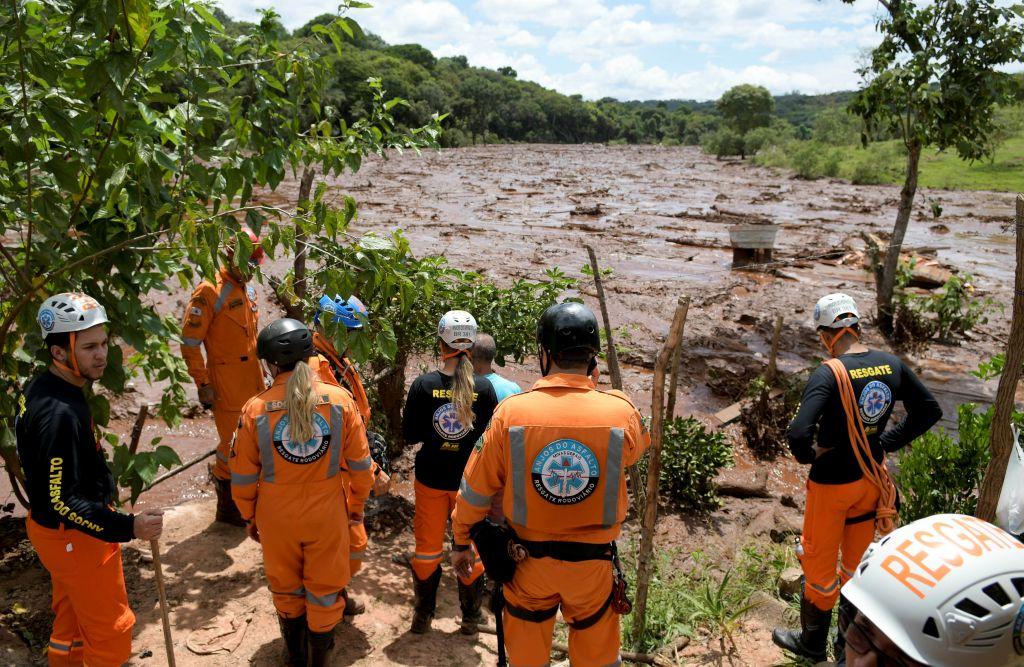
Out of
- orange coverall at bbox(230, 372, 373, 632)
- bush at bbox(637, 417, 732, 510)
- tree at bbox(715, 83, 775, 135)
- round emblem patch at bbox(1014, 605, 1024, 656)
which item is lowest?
bush at bbox(637, 417, 732, 510)

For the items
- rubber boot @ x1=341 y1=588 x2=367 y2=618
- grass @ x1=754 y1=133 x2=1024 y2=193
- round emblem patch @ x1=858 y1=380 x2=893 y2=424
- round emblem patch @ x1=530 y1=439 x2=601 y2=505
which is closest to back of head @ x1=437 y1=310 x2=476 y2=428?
round emblem patch @ x1=530 y1=439 x2=601 y2=505

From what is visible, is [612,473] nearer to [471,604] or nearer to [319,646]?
[319,646]

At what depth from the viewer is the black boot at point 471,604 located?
4.54 meters

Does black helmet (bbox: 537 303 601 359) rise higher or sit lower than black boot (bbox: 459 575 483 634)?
higher

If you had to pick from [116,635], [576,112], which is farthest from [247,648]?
[576,112]

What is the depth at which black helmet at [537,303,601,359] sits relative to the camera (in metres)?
3.01

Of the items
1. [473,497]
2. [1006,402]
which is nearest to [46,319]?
[473,497]

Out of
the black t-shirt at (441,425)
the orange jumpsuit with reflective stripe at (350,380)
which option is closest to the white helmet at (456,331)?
Result: the black t-shirt at (441,425)

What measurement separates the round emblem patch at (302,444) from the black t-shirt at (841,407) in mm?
2559

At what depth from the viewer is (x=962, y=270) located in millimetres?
17438

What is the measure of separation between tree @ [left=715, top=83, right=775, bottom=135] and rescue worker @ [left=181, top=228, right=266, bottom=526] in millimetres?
67634

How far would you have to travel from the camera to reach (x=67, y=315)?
10.3 ft

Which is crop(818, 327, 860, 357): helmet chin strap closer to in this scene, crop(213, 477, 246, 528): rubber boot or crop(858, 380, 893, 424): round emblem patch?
crop(858, 380, 893, 424): round emblem patch

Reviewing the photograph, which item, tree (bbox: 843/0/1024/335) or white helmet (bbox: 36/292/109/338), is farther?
tree (bbox: 843/0/1024/335)
